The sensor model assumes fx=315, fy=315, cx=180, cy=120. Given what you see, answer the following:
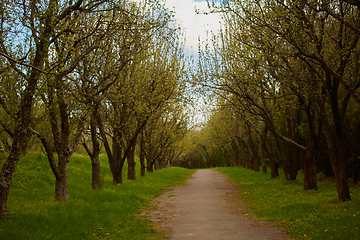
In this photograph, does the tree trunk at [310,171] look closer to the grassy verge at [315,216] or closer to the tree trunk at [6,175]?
the grassy verge at [315,216]

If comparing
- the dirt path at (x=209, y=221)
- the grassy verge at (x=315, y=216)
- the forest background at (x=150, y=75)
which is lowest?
the dirt path at (x=209, y=221)

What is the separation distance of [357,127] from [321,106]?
21.6ft

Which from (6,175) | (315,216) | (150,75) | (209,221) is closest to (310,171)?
(315,216)

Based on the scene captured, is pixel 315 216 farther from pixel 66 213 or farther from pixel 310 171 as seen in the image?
pixel 66 213

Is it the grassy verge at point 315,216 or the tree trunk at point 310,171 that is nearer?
the grassy verge at point 315,216

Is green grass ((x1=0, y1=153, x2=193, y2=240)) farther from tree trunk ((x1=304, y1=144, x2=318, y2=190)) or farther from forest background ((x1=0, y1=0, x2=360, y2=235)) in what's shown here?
tree trunk ((x1=304, y1=144, x2=318, y2=190))

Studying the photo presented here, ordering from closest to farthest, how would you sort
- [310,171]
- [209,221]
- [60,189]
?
[209,221] → [60,189] → [310,171]

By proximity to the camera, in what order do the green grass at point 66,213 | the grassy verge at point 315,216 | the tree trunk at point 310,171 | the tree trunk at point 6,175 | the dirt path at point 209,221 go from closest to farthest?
the grassy verge at point 315,216
the green grass at point 66,213
the dirt path at point 209,221
the tree trunk at point 6,175
the tree trunk at point 310,171

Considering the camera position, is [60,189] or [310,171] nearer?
[60,189]

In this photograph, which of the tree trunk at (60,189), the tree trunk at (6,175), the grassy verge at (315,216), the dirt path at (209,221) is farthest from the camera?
the tree trunk at (60,189)

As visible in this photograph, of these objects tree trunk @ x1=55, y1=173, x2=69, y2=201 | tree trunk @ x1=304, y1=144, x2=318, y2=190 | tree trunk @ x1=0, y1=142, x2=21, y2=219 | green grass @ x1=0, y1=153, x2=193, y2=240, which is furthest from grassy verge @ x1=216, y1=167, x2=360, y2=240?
tree trunk @ x1=0, y1=142, x2=21, y2=219

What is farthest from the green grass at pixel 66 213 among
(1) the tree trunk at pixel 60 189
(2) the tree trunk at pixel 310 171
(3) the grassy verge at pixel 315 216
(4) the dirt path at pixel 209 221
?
(2) the tree trunk at pixel 310 171

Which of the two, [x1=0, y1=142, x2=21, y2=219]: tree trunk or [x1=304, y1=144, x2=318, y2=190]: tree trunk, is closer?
[x1=0, y1=142, x2=21, y2=219]: tree trunk

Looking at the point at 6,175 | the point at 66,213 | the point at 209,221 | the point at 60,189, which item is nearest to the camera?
the point at 6,175
